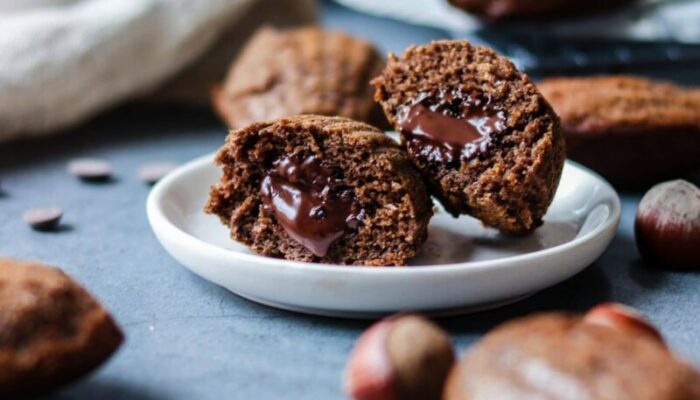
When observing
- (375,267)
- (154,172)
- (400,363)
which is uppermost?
(400,363)

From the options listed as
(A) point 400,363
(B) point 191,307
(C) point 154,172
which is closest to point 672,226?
(A) point 400,363

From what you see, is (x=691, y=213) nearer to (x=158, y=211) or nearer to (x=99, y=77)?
(x=158, y=211)

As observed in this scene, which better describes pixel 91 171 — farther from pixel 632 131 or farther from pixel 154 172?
pixel 632 131

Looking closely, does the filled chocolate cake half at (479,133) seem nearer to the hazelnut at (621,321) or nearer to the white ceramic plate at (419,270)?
the white ceramic plate at (419,270)

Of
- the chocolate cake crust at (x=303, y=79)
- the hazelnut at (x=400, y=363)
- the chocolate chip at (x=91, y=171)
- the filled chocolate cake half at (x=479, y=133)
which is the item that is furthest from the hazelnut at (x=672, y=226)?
the chocolate chip at (x=91, y=171)

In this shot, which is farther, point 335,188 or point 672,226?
point 672,226

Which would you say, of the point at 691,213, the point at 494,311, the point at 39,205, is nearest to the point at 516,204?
the point at 494,311
